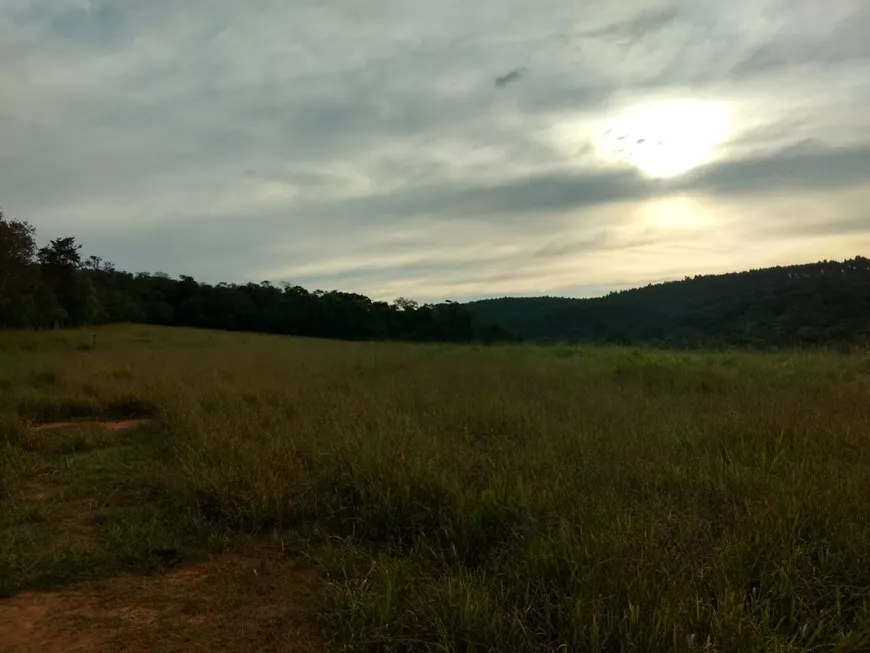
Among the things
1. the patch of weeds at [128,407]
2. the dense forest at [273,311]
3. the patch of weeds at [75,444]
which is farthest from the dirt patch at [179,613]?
the dense forest at [273,311]

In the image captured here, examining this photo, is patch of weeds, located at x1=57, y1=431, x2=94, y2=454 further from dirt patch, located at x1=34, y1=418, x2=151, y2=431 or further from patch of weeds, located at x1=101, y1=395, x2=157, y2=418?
patch of weeds, located at x1=101, y1=395, x2=157, y2=418

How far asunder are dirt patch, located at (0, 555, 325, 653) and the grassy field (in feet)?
0.05

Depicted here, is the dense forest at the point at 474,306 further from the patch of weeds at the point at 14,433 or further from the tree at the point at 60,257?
the patch of weeds at the point at 14,433

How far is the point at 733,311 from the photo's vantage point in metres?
31.5

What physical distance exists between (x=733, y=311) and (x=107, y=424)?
31.7m

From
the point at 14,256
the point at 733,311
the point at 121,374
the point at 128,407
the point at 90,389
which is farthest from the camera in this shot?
the point at 733,311

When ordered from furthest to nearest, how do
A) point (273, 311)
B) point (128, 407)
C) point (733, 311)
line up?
point (273, 311), point (733, 311), point (128, 407)

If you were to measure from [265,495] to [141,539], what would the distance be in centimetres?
93

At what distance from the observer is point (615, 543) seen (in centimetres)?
296

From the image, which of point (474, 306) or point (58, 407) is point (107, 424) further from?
point (474, 306)

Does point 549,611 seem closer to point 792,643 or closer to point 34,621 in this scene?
point 792,643

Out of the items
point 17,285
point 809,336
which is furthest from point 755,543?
point 17,285

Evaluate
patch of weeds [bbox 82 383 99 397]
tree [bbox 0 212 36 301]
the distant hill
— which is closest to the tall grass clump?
patch of weeds [bbox 82 383 99 397]

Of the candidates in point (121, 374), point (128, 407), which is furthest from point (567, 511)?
point (121, 374)
